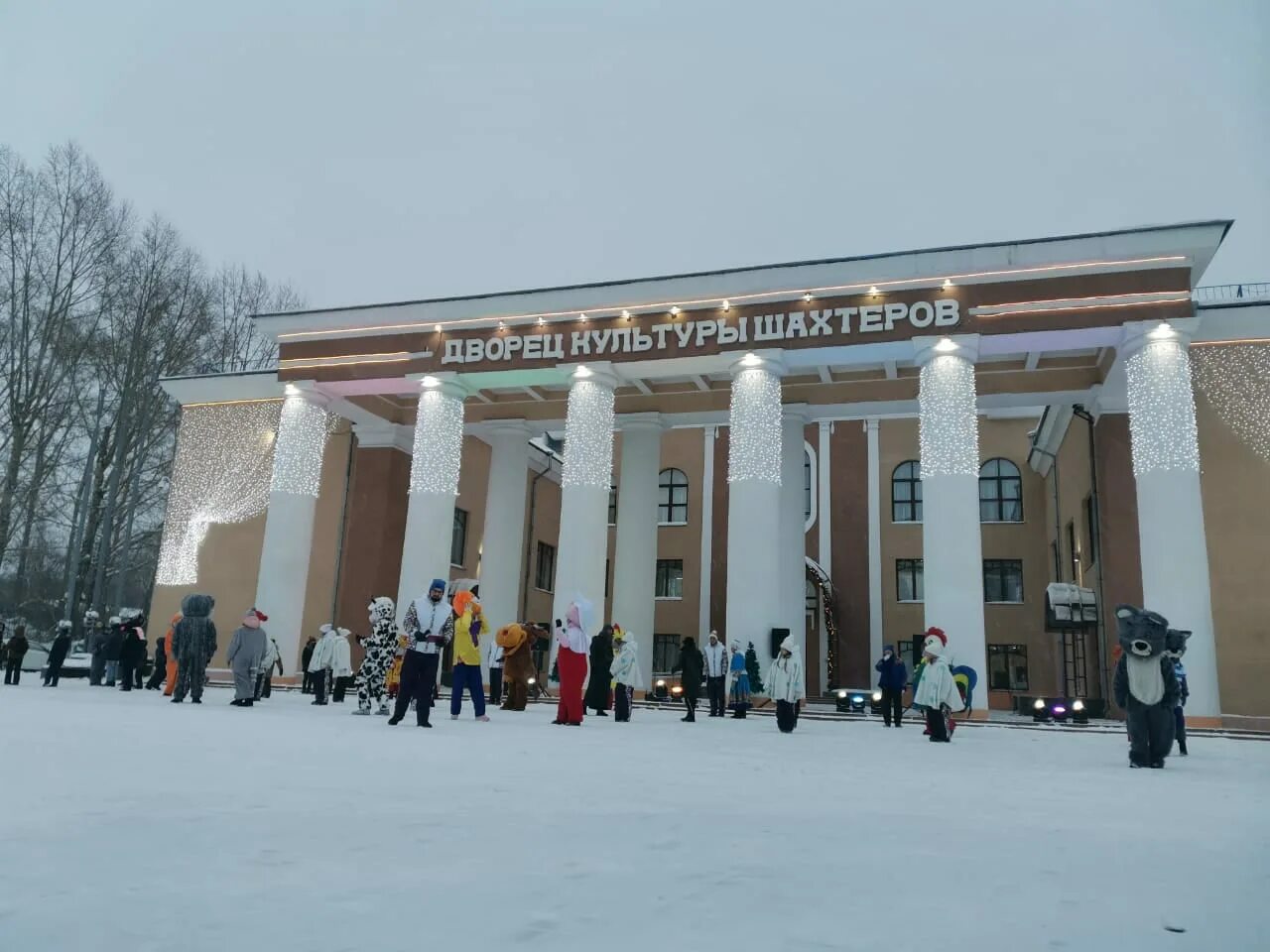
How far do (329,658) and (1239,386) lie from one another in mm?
19175

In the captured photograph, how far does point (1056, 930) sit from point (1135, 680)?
7.68 m

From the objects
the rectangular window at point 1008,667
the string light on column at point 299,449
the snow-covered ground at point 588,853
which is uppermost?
the string light on column at point 299,449

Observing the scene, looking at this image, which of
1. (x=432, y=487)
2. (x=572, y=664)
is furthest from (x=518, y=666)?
(x=432, y=487)

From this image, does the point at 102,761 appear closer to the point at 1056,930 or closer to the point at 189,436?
the point at 1056,930

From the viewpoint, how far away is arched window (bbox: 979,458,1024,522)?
32.7m

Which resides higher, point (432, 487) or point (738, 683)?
point (432, 487)

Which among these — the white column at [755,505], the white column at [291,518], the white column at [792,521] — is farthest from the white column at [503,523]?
the white column at [755,505]

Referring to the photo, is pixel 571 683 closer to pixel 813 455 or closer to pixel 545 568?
pixel 813 455

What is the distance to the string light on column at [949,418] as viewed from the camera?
1927cm

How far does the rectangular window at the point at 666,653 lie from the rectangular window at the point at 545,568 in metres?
5.50

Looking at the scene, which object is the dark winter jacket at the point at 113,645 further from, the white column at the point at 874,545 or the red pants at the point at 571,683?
the white column at the point at 874,545

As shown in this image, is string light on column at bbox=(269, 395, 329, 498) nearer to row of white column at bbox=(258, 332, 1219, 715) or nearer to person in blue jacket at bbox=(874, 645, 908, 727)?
row of white column at bbox=(258, 332, 1219, 715)

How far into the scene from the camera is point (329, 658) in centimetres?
1702

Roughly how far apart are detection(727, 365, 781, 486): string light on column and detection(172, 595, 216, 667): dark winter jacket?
36.3 ft
